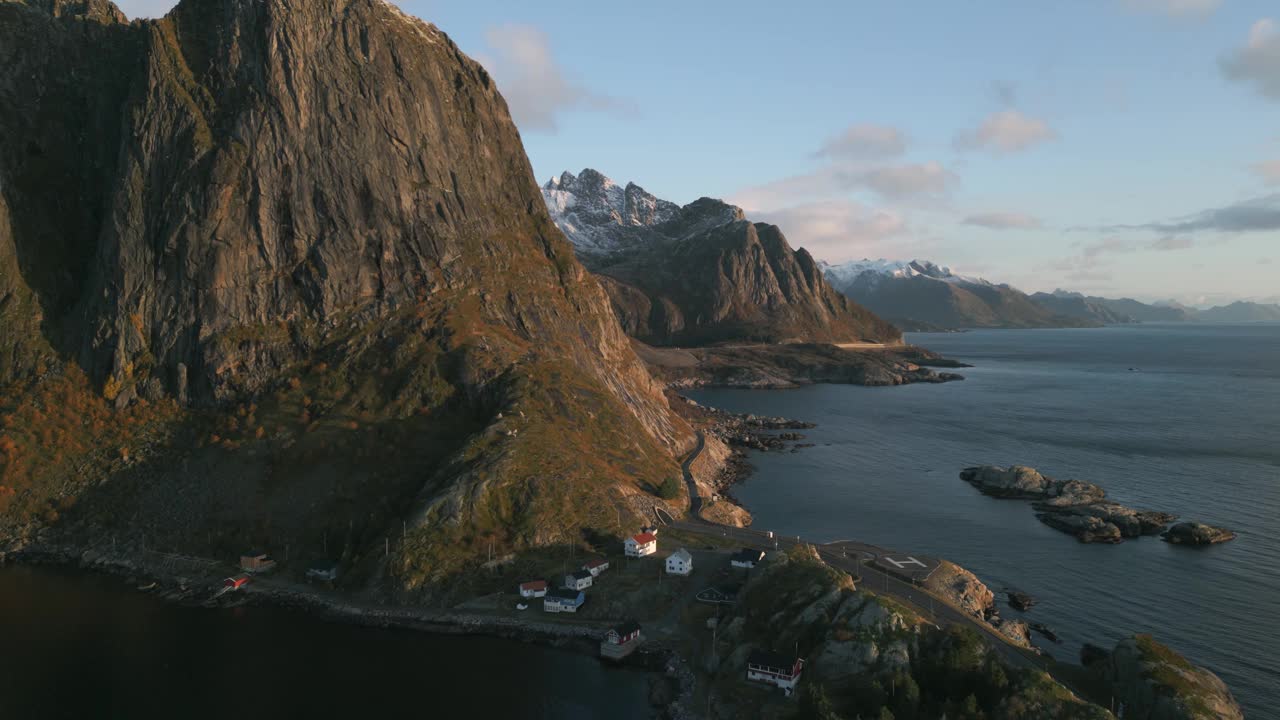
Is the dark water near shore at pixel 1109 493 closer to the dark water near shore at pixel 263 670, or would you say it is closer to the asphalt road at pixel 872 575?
the asphalt road at pixel 872 575

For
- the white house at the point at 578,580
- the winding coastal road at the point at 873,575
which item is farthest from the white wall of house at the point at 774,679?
the white house at the point at 578,580

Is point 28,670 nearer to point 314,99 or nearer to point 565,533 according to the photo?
point 565,533

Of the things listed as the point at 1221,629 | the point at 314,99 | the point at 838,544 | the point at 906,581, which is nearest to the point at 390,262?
the point at 314,99

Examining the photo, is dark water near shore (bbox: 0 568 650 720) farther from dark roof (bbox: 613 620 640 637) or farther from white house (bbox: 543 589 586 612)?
white house (bbox: 543 589 586 612)

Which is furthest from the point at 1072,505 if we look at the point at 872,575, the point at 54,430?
the point at 54,430

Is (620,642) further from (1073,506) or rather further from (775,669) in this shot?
(1073,506)
